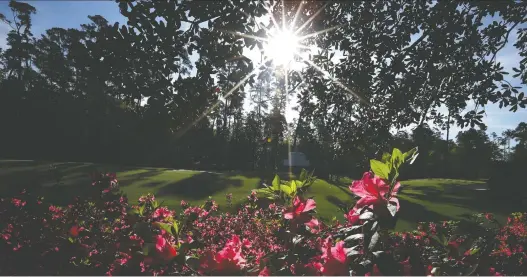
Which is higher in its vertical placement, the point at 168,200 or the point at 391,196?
the point at 391,196

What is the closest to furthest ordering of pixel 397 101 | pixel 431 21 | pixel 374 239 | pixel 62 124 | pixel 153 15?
pixel 374 239 < pixel 153 15 < pixel 431 21 < pixel 397 101 < pixel 62 124

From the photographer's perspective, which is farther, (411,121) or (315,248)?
(411,121)

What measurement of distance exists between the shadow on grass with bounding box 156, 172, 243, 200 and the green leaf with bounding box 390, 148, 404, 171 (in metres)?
13.9

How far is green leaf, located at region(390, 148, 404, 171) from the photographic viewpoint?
1.54 m

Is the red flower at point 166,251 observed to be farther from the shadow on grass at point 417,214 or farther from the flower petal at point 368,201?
the shadow on grass at point 417,214

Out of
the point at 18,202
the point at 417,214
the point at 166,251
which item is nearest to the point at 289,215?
the point at 166,251

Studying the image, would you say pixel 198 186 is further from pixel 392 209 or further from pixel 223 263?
pixel 392 209

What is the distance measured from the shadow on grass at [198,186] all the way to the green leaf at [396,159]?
13856mm

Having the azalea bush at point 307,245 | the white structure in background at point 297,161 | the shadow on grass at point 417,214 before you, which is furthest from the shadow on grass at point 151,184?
the white structure in background at point 297,161

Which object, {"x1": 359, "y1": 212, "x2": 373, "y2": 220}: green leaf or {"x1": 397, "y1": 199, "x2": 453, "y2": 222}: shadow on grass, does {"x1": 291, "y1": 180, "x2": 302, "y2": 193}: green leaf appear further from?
{"x1": 397, "y1": 199, "x2": 453, "y2": 222}: shadow on grass

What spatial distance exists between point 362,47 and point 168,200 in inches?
452

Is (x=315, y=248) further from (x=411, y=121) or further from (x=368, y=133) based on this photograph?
(x=411, y=121)

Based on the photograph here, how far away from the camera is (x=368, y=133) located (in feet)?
15.9

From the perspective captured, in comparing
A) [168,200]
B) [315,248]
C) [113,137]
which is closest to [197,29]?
[315,248]
